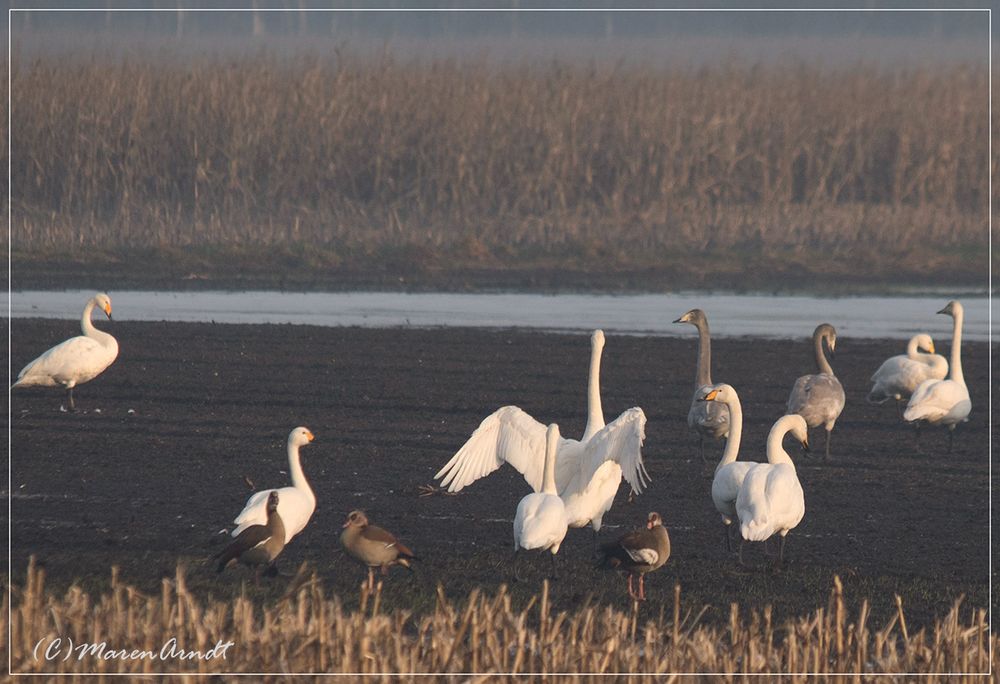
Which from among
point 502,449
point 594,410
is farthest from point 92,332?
point 594,410

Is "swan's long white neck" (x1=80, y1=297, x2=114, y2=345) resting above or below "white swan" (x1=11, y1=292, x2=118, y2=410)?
above

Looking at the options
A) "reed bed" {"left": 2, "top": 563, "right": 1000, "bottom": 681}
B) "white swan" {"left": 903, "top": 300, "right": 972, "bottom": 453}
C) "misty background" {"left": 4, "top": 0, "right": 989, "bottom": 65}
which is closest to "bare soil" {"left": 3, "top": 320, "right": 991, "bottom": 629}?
"white swan" {"left": 903, "top": 300, "right": 972, "bottom": 453}

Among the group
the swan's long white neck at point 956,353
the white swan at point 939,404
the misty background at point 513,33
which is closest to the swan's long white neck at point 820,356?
the white swan at point 939,404

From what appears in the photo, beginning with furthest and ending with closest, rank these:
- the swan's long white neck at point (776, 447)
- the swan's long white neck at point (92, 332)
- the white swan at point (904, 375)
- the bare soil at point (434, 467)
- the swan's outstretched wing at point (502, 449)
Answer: the swan's long white neck at point (92, 332) → the white swan at point (904, 375) → the swan's outstretched wing at point (502, 449) → the swan's long white neck at point (776, 447) → the bare soil at point (434, 467)

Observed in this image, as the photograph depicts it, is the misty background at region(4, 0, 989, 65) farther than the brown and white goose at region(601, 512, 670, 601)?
Yes

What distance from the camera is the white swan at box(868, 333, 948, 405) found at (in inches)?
546

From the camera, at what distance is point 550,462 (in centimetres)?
916

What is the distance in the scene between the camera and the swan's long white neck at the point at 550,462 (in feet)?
29.7

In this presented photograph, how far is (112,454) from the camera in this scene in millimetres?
11617

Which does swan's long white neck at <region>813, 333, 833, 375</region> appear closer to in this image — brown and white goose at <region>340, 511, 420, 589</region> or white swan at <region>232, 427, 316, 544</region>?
white swan at <region>232, 427, 316, 544</region>

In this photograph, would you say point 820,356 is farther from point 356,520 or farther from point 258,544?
point 258,544

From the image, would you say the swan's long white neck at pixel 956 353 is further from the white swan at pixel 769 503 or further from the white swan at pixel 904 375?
the white swan at pixel 769 503

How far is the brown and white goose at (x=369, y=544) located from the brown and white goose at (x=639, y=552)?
1.00 meters

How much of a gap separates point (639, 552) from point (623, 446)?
1.27m
